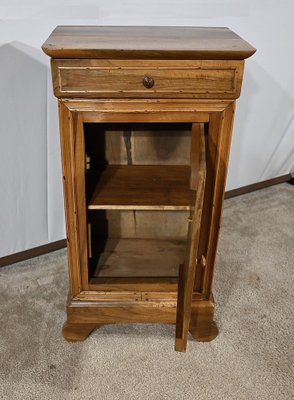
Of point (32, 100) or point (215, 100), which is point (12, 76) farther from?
point (215, 100)

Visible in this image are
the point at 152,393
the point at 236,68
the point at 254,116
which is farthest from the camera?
the point at 254,116

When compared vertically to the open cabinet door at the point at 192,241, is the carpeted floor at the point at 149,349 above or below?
below

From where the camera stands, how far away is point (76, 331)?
123cm

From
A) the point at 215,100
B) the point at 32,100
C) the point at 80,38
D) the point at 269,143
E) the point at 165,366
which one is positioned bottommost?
the point at 165,366

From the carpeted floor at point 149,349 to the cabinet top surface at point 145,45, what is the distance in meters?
0.79

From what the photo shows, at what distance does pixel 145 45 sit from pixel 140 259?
649mm

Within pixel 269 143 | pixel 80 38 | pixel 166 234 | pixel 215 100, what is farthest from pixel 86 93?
pixel 269 143

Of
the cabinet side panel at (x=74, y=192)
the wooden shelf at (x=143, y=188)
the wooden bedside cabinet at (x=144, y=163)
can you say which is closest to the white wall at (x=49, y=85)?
the wooden bedside cabinet at (x=144, y=163)

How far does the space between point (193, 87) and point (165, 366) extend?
0.74m

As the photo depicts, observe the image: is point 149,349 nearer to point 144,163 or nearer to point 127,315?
point 127,315

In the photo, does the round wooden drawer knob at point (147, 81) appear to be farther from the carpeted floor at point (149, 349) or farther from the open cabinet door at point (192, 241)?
the carpeted floor at point (149, 349)

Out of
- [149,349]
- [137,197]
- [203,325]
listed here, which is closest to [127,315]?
[149,349]

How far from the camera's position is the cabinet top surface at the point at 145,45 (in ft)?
2.83

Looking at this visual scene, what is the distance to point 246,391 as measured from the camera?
112 centimetres
